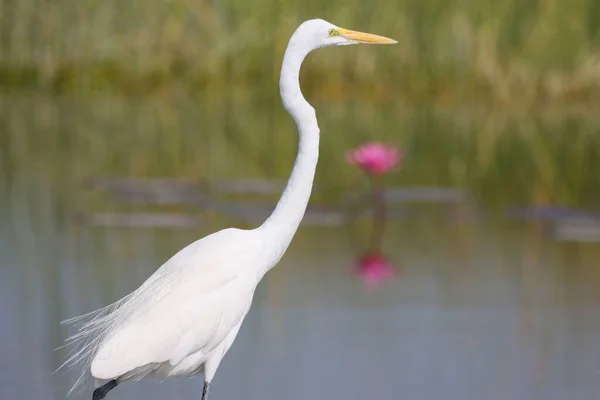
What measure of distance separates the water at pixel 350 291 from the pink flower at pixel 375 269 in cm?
6

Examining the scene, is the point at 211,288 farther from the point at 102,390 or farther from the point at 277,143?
the point at 277,143

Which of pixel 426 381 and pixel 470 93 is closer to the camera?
pixel 426 381

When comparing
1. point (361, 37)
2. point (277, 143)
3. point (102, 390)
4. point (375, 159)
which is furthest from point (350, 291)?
point (277, 143)

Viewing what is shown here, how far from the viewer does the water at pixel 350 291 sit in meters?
5.10

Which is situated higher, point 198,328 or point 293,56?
point 293,56

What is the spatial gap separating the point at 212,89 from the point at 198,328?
12698 millimetres

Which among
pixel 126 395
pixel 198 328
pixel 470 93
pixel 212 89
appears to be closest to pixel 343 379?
pixel 126 395

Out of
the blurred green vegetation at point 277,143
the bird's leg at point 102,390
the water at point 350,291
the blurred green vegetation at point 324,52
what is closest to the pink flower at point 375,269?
the water at point 350,291

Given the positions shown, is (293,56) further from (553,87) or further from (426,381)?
(553,87)

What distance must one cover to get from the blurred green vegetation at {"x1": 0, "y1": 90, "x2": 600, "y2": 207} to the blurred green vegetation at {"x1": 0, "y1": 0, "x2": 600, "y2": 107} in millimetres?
302

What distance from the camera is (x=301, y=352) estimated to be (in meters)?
5.39

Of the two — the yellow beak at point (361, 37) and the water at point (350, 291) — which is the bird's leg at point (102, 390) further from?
the yellow beak at point (361, 37)

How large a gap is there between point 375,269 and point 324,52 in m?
8.27

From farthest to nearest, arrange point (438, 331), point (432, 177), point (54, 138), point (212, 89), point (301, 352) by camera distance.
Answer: point (212, 89)
point (54, 138)
point (432, 177)
point (438, 331)
point (301, 352)
